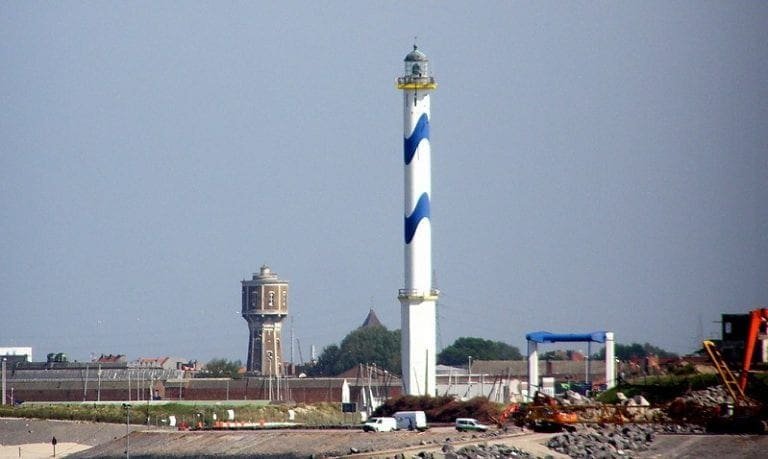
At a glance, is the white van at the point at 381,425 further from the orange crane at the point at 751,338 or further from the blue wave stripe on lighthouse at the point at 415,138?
the blue wave stripe on lighthouse at the point at 415,138

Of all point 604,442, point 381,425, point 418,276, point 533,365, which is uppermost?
point 418,276

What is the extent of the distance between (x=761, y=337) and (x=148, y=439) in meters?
27.1

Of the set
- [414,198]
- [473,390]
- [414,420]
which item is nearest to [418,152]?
[414,198]

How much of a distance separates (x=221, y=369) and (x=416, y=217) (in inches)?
3150

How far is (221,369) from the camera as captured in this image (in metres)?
163

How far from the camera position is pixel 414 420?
6800cm

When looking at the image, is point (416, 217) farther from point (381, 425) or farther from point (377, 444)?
point (377, 444)

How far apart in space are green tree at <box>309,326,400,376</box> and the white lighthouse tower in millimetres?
61414

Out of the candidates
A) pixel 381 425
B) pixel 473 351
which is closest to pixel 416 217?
pixel 381 425

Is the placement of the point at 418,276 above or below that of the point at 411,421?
above

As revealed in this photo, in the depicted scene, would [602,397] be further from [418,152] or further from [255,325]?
[255,325]

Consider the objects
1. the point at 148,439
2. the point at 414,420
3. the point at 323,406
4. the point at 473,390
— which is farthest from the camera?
the point at 323,406

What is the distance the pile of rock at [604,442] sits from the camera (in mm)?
53125

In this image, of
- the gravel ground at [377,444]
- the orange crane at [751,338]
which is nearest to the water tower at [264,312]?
the gravel ground at [377,444]
